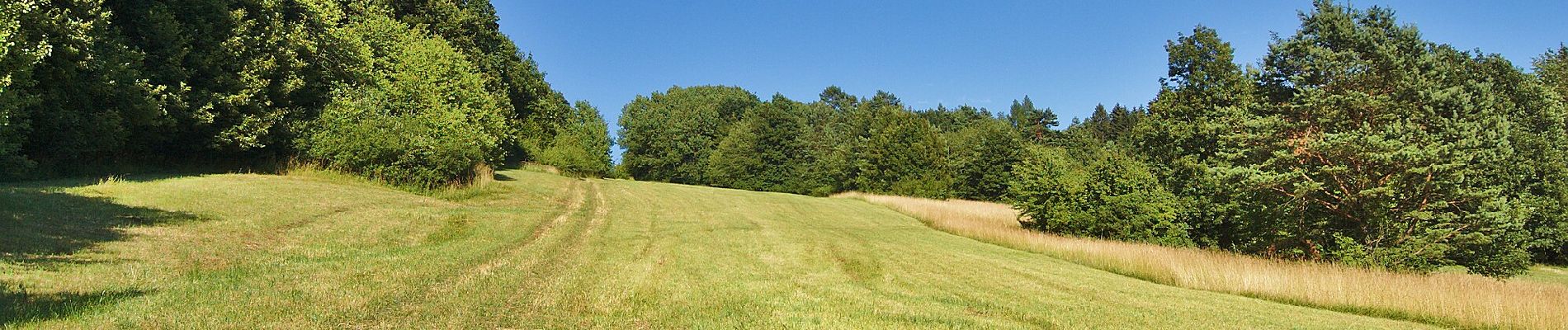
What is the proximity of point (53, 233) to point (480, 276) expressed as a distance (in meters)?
6.75

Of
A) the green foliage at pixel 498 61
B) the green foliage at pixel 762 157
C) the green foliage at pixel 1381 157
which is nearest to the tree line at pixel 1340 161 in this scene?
the green foliage at pixel 1381 157

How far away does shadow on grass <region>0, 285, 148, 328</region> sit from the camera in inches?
220

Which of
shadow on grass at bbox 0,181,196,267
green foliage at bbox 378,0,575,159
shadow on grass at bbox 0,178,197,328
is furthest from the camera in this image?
green foliage at bbox 378,0,575,159

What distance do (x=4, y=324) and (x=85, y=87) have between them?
19.2 metres

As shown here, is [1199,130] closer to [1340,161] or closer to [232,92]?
[1340,161]

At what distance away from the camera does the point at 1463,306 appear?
33.4ft

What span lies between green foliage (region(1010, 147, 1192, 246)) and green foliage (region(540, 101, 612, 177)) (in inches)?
1325

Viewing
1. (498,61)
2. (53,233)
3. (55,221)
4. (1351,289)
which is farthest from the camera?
(498,61)

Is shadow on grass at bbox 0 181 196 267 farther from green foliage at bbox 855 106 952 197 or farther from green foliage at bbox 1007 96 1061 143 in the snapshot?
green foliage at bbox 1007 96 1061 143

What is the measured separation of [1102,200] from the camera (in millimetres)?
27688

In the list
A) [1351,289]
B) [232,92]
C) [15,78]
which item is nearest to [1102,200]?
[1351,289]

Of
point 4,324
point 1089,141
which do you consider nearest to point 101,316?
point 4,324

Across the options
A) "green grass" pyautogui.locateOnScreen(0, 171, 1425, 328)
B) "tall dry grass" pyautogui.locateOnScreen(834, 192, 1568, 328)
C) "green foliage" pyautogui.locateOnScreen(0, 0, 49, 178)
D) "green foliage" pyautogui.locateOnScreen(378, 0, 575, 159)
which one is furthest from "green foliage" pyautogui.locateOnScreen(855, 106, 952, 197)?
"green foliage" pyautogui.locateOnScreen(0, 0, 49, 178)

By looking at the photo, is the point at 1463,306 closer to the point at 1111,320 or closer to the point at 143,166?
the point at 1111,320
